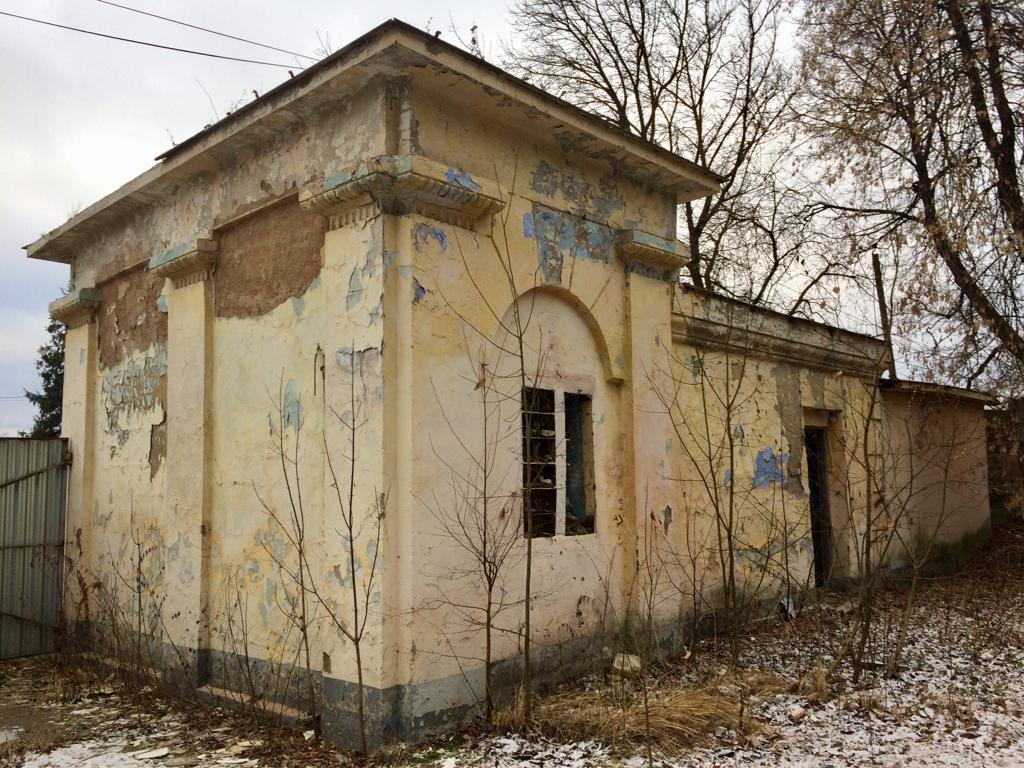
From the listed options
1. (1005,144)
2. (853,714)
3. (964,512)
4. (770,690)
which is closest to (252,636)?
(770,690)

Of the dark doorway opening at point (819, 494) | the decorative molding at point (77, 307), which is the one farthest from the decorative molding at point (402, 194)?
the dark doorway opening at point (819, 494)

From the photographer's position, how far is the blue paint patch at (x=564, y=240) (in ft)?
21.4

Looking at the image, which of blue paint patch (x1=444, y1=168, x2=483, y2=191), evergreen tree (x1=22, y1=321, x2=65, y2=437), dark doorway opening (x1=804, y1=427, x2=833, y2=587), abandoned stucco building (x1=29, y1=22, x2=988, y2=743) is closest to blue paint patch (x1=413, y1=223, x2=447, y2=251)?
abandoned stucco building (x1=29, y1=22, x2=988, y2=743)

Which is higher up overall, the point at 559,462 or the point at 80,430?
the point at 80,430

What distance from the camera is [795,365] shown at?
10.0 metres

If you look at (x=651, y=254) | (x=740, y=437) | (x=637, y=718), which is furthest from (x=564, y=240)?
(x=637, y=718)

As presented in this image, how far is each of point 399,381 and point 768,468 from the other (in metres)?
5.44

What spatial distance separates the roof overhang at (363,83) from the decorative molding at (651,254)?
1.96 feet

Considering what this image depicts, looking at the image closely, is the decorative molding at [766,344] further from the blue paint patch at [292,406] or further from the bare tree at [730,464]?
the blue paint patch at [292,406]

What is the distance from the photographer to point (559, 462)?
256 inches

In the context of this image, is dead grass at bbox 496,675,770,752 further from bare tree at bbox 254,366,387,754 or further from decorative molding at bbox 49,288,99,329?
decorative molding at bbox 49,288,99,329

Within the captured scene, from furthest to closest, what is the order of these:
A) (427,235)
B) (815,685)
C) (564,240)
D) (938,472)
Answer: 1. (938,472)
2. (564,240)
3. (815,685)
4. (427,235)

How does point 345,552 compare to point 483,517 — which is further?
point 483,517

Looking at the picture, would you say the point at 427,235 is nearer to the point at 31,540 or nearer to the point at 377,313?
the point at 377,313
